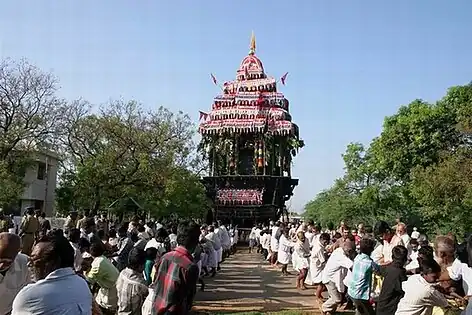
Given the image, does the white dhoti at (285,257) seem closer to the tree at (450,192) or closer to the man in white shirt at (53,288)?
the tree at (450,192)

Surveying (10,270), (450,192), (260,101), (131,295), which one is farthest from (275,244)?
(260,101)

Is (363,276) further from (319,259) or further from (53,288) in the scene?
(53,288)

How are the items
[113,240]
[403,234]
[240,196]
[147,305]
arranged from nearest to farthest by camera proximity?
[147,305]
[403,234]
[113,240]
[240,196]

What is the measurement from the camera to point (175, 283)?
4.61 meters

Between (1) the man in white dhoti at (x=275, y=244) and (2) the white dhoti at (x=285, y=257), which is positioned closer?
(2) the white dhoti at (x=285, y=257)

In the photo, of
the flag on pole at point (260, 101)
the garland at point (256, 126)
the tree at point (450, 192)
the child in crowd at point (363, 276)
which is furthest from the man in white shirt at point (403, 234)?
the flag on pole at point (260, 101)

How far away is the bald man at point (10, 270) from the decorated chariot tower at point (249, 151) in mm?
37867

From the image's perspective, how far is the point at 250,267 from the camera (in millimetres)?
20828

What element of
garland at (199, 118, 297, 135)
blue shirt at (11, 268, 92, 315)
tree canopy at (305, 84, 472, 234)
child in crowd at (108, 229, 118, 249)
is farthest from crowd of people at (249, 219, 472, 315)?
garland at (199, 118, 297, 135)

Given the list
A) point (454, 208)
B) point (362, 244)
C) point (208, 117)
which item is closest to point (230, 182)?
point (208, 117)

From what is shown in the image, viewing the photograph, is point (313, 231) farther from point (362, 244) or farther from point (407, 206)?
point (407, 206)

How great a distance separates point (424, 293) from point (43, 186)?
35790mm

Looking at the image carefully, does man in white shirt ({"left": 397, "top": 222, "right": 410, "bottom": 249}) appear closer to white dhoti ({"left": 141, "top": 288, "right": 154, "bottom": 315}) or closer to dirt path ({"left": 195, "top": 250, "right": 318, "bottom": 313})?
dirt path ({"left": 195, "top": 250, "right": 318, "bottom": 313})

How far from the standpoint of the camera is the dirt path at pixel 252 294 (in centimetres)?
1118
